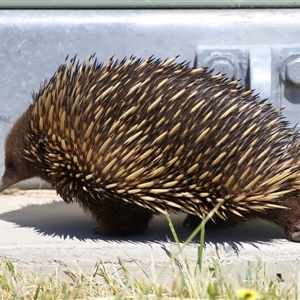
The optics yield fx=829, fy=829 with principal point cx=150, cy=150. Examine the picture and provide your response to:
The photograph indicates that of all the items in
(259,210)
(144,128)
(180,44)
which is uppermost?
(180,44)

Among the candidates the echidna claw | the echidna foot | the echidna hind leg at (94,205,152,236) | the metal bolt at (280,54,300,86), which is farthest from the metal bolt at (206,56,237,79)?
the echidna claw

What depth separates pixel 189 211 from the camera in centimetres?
423

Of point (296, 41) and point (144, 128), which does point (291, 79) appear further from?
point (144, 128)

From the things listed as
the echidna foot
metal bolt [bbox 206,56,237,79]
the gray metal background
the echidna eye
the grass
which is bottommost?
the grass

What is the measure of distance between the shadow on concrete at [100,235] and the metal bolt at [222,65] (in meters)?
0.94

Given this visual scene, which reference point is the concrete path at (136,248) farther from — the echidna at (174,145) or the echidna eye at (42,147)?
the echidna eye at (42,147)

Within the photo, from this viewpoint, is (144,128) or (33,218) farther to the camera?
(33,218)

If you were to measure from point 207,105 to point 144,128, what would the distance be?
34cm

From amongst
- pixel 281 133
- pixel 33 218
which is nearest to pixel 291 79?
pixel 281 133

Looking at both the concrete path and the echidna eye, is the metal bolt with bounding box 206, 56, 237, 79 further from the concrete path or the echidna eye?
the echidna eye

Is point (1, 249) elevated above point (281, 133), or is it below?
below

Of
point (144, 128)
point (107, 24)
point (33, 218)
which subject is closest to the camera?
point (144, 128)

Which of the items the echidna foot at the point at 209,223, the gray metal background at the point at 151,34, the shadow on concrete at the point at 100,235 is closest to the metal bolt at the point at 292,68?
the gray metal background at the point at 151,34

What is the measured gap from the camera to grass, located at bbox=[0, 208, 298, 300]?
3447 millimetres
